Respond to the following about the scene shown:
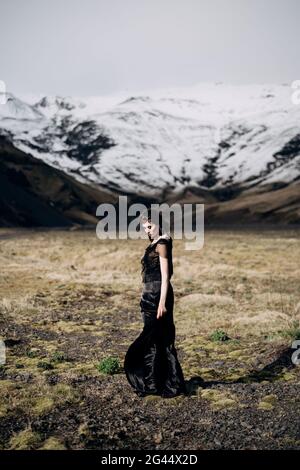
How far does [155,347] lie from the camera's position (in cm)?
976

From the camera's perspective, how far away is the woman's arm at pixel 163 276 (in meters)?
9.51

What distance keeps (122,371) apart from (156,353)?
7.30 ft

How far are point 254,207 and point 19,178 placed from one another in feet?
247

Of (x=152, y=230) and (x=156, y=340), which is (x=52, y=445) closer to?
(x=156, y=340)

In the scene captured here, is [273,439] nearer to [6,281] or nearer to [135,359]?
[135,359]

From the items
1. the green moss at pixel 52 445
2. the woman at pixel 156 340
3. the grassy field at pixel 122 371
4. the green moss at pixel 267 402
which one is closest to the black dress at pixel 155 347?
the woman at pixel 156 340

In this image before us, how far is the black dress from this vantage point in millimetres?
9750

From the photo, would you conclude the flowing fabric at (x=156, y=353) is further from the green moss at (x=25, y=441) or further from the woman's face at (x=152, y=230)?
the green moss at (x=25, y=441)

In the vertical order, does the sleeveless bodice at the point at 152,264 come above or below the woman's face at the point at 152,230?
below

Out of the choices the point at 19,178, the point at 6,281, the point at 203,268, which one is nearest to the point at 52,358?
the point at 6,281

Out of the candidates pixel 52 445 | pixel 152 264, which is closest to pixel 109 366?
pixel 152 264

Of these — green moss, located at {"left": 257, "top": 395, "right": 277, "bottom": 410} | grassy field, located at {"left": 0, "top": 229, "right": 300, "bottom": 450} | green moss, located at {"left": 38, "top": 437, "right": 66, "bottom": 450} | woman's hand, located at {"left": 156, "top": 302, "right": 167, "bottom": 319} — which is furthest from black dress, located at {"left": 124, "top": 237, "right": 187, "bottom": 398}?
green moss, located at {"left": 38, "top": 437, "right": 66, "bottom": 450}

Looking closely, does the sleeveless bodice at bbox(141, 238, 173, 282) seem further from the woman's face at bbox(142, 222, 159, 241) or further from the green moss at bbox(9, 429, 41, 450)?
the green moss at bbox(9, 429, 41, 450)

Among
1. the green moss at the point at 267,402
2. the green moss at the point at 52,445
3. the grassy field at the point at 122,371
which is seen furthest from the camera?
the green moss at the point at 267,402
